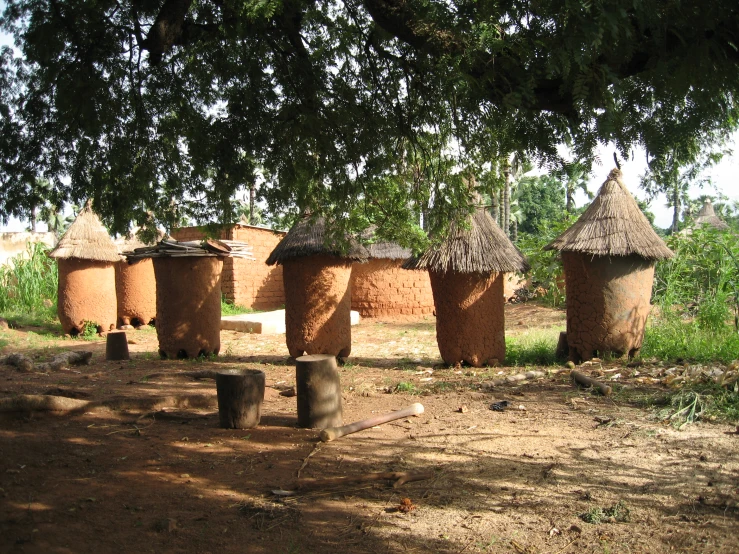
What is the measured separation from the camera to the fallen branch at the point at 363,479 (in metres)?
4.15

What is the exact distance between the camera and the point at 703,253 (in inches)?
471

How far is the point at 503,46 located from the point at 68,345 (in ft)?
37.2

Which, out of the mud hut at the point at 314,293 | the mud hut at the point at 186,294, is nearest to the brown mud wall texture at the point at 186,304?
the mud hut at the point at 186,294

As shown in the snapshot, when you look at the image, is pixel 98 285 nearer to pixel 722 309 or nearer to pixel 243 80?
pixel 243 80

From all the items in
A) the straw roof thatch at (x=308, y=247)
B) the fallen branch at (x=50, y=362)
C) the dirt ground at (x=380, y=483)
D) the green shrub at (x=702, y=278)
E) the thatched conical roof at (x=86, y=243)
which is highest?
the thatched conical roof at (x=86, y=243)

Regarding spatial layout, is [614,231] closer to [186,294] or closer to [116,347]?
[186,294]

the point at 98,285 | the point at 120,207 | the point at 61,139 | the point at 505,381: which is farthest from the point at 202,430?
the point at 98,285

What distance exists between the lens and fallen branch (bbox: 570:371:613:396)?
6700 mm

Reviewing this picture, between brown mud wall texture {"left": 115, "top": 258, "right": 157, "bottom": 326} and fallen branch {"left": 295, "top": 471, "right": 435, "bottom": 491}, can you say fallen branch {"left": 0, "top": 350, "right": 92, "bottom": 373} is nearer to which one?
brown mud wall texture {"left": 115, "top": 258, "right": 157, "bottom": 326}

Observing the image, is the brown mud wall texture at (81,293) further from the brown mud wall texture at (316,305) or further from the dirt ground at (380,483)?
the dirt ground at (380,483)

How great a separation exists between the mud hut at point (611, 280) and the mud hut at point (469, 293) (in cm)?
82

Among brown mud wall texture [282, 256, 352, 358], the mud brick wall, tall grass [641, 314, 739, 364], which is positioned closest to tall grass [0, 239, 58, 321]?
the mud brick wall

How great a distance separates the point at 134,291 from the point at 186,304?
224 inches

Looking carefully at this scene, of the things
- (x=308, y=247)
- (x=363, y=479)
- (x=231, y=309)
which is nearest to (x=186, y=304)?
(x=308, y=247)
